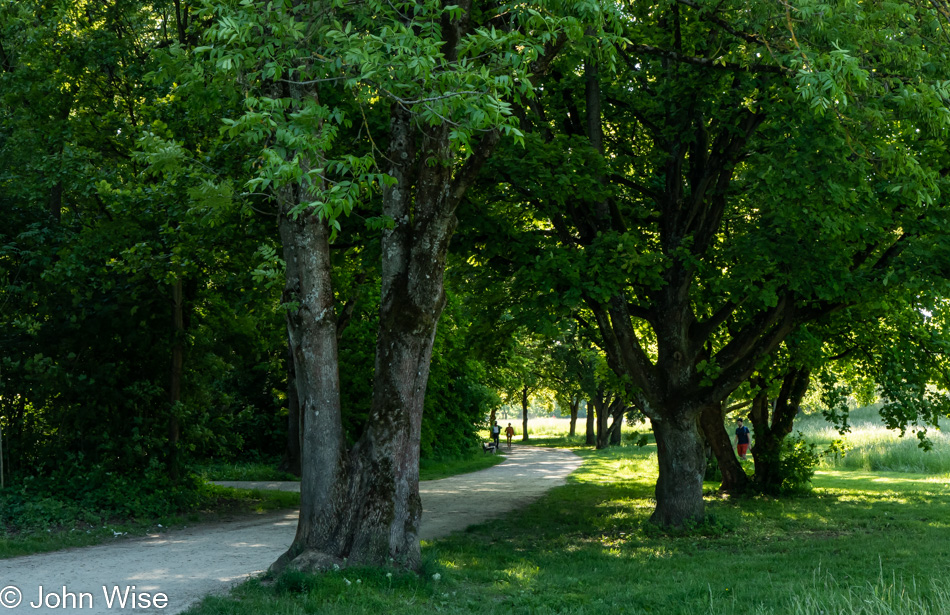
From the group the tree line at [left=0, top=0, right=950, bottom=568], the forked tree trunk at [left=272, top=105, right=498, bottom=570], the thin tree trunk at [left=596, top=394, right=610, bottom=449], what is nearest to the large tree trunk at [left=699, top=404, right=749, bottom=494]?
the tree line at [left=0, top=0, right=950, bottom=568]

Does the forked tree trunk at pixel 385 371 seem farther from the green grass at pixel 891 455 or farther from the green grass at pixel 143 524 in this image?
the green grass at pixel 891 455

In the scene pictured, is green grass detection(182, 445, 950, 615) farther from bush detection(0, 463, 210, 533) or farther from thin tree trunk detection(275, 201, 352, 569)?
bush detection(0, 463, 210, 533)

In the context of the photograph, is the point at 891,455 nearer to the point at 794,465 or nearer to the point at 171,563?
the point at 794,465

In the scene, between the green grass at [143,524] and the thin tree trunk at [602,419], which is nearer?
the green grass at [143,524]

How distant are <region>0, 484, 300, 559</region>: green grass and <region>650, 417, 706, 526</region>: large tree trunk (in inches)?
324

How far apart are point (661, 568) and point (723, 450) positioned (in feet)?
32.7

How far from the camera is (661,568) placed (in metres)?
9.13

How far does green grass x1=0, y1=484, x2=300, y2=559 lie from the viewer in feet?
34.8

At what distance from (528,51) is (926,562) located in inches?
306

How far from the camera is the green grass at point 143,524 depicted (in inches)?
418

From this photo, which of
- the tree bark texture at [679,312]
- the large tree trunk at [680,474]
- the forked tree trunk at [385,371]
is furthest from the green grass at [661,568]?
the tree bark texture at [679,312]

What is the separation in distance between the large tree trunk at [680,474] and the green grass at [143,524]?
8241 millimetres

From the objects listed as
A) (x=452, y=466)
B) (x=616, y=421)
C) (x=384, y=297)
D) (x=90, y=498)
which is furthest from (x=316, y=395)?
(x=616, y=421)

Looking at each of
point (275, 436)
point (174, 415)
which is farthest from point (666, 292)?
point (275, 436)
